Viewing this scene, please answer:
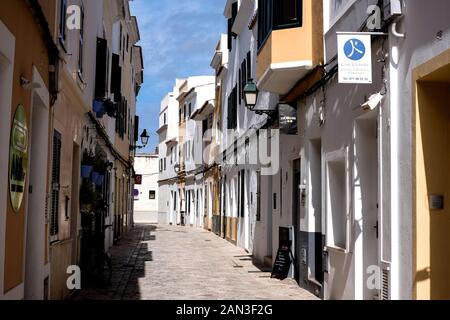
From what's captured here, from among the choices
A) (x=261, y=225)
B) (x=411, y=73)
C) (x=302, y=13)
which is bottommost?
(x=261, y=225)

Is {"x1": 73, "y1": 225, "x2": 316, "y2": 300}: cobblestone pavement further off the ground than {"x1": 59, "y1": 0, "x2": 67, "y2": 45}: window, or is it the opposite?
{"x1": 59, "y1": 0, "x2": 67, "y2": 45}: window

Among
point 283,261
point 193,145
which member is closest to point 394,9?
point 283,261

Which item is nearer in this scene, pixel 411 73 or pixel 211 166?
pixel 411 73

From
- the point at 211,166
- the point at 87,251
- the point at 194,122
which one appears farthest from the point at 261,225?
the point at 194,122

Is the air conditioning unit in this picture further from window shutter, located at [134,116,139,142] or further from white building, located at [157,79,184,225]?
white building, located at [157,79,184,225]

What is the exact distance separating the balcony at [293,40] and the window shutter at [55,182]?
4397mm

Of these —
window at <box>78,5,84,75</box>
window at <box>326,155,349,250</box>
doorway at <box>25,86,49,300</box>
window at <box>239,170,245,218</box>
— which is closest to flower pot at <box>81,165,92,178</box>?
window at <box>78,5,84,75</box>

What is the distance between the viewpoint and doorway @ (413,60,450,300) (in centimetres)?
683

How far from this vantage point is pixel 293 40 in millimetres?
11375

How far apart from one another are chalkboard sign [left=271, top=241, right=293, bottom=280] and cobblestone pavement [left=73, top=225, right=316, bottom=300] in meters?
0.19

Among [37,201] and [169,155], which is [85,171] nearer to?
[37,201]

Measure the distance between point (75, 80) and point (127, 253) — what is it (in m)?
9.20

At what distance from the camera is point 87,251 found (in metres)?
12.3

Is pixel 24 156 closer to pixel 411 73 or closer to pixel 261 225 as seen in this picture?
pixel 411 73
